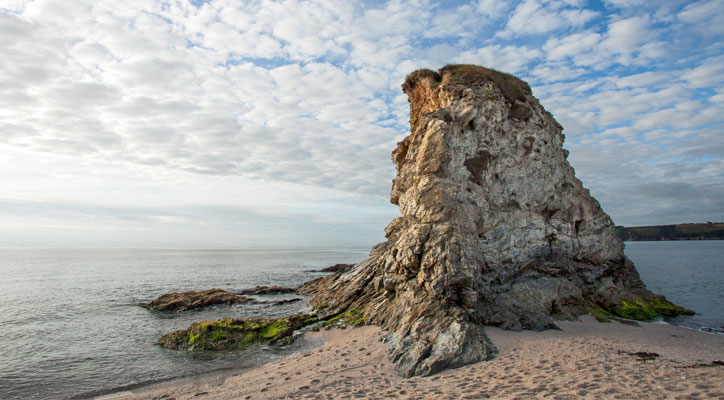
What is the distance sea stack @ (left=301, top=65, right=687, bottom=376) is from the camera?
1572 cm

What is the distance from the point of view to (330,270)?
59375 millimetres

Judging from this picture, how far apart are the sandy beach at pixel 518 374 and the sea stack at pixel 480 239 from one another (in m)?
1.04

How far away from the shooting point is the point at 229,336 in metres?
18.2

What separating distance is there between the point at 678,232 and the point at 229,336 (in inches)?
8872

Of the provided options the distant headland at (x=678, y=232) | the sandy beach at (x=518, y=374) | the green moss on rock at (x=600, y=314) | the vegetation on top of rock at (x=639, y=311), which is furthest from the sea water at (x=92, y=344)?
the distant headland at (x=678, y=232)

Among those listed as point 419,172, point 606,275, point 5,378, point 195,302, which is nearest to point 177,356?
point 5,378

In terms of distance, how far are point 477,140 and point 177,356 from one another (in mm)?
19023

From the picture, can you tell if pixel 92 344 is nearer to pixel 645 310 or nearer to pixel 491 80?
pixel 491 80

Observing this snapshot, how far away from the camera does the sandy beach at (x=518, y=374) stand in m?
9.66

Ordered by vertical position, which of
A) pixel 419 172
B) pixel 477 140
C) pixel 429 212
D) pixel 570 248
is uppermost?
pixel 477 140

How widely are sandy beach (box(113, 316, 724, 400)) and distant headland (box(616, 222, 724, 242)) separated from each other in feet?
616

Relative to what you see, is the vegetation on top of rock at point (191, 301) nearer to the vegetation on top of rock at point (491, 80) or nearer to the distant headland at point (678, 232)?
the vegetation on top of rock at point (491, 80)

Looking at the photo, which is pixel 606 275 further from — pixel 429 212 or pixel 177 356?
pixel 177 356

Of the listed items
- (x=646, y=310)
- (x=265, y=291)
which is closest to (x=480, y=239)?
(x=646, y=310)
